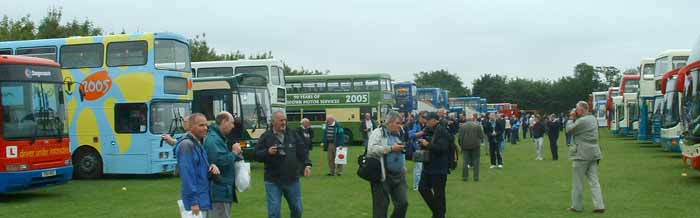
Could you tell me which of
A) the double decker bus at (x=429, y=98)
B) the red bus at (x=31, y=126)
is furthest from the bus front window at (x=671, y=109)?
the double decker bus at (x=429, y=98)

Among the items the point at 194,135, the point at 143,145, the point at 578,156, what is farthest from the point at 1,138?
the point at 578,156

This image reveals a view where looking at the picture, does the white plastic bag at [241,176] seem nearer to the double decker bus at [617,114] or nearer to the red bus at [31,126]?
the red bus at [31,126]

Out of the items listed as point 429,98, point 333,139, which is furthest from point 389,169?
point 429,98

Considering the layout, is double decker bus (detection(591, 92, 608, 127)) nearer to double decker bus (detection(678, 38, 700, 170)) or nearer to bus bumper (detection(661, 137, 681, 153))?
bus bumper (detection(661, 137, 681, 153))

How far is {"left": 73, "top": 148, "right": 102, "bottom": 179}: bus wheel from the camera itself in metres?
20.5

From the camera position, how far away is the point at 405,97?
5256 cm

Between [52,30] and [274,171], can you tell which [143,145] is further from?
[52,30]

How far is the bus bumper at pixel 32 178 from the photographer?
587 inches

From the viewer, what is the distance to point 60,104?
16531 mm

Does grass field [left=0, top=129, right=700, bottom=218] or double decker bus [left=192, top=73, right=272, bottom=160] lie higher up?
double decker bus [left=192, top=73, right=272, bottom=160]

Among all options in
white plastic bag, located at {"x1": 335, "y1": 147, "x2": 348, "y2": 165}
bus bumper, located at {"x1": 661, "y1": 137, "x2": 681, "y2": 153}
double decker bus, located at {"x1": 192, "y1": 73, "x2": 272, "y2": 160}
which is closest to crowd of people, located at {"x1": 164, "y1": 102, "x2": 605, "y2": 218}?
white plastic bag, located at {"x1": 335, "y1": 147, "x2": 348, "y2": 165}

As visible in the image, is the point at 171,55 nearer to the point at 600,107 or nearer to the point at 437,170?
the point at 437,170

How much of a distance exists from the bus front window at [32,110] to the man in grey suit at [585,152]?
1022cm

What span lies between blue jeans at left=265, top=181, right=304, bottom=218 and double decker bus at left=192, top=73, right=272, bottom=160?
13682 mm
